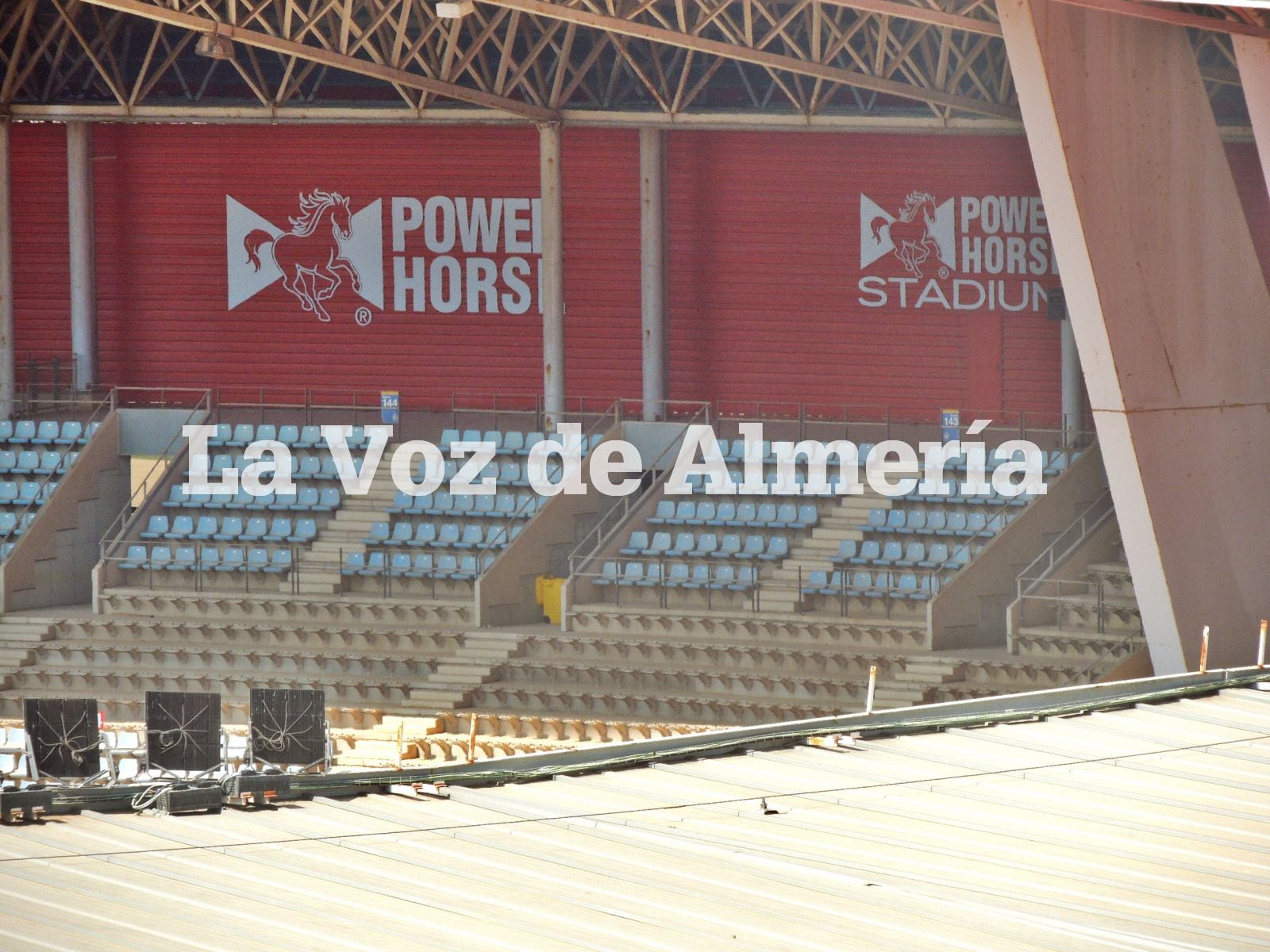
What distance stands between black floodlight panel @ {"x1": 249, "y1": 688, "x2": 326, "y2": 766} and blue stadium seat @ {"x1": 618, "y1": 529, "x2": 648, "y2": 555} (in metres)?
8.41

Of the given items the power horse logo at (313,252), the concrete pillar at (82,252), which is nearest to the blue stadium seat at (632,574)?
the power horse logo at (313,252)

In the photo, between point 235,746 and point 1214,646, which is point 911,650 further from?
point 235,746

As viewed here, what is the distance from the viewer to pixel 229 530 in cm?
2180

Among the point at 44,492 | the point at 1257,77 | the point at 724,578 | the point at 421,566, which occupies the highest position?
the point at 1257,77

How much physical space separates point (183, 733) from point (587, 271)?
12316 millimetres

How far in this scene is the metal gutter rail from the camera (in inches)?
370

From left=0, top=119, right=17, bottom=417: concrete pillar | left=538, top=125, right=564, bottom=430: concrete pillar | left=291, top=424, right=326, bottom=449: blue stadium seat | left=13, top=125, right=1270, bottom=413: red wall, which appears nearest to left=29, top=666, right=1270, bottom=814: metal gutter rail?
left=13, top=125, right=1270, bottom=413: red wall

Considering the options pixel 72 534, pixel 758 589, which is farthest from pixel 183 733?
pixel 72 534

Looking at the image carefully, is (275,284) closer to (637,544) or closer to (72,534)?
(72,534)

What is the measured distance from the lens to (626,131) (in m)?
23.0

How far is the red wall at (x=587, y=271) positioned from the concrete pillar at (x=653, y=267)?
274mm

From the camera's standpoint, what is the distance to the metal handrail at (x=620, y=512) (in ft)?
67.4

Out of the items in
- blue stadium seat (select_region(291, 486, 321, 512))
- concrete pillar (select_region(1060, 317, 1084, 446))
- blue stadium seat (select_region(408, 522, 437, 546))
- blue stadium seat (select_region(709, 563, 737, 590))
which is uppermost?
concrete pillar (select_region(1060, 317, 1084, 446))

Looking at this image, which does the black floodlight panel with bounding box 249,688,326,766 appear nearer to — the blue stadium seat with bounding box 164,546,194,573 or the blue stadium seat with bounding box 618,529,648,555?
the blue stadium seat with bounding box 618,529,648,555
